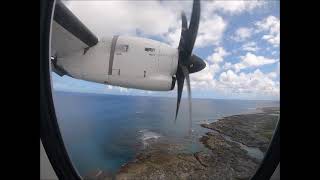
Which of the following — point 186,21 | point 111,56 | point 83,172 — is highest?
point 186,21

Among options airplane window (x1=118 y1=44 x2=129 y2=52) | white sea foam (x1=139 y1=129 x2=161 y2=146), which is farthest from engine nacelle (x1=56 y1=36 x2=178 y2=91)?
white sea foam (x1=139 y1=129 x2=161 y2=146)

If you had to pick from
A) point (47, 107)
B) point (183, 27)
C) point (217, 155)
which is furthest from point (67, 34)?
point (217, 155)

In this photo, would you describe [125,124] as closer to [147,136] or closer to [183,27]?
[147,136]

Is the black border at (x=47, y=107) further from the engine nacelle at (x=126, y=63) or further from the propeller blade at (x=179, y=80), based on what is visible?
the propeller blade at (x=179, y=80)

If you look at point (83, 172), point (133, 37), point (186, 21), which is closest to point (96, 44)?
point (133, 37)
